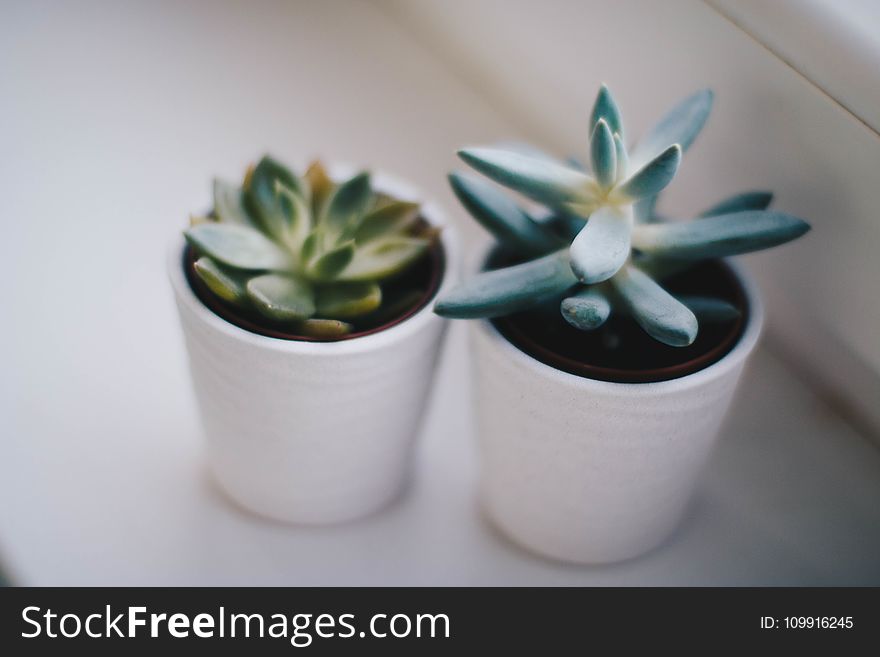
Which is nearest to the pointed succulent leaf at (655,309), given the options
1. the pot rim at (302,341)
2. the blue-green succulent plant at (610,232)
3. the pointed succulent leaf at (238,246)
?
the blue-green succulent plant at (610,232)

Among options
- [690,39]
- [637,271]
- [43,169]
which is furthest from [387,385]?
[43,169]

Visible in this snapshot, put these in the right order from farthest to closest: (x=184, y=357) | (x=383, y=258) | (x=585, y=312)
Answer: (x=184, y=357) < (x=383, y=258) < (x=585, y=312)

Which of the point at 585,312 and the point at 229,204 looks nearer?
the point at 585,312

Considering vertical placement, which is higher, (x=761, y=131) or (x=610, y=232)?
(x=761, y=131)

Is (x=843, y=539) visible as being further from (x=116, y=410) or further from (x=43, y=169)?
(x=43, y=169)

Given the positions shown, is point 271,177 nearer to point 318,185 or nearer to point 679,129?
point 318,185

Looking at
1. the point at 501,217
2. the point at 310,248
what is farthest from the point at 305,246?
the point at 501,217

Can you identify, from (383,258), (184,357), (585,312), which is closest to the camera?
(585,312)

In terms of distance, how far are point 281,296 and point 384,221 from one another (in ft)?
0.33

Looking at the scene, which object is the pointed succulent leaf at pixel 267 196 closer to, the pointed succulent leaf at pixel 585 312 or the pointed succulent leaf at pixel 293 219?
the pointed succulent leaf at pixel 293 219

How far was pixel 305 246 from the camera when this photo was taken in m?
0.59

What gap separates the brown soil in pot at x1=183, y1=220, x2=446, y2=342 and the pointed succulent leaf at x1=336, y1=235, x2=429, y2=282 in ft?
0.07

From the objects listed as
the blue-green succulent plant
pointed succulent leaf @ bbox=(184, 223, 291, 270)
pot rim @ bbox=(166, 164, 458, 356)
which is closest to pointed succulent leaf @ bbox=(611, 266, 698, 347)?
the blue-green succulent plant
